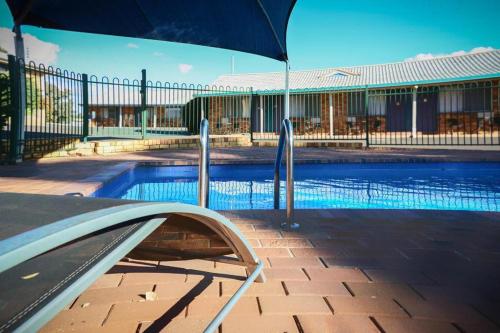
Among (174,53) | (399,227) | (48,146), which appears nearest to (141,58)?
(174,53)

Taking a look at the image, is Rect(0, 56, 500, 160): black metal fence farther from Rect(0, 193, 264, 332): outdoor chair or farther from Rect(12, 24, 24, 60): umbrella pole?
Rect(0, 193, 264, 332): outdoor chair

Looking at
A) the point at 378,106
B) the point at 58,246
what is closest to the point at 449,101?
the point at 378,106

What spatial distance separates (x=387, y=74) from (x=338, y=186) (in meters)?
17.4

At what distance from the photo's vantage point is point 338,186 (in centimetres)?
608

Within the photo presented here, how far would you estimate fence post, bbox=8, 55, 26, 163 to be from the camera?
6.29m

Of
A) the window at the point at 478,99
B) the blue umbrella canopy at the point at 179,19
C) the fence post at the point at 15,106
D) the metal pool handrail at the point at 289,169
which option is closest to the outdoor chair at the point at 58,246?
the metal pool handrail at the point at 289,169

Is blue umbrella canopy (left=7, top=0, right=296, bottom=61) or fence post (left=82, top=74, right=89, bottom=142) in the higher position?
blue umbrella canopy (left=7, top=0, right=296, bottom=61)

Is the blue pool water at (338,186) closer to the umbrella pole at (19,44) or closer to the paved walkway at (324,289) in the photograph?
the paved walkway at (324,289)

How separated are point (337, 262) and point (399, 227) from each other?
957mm

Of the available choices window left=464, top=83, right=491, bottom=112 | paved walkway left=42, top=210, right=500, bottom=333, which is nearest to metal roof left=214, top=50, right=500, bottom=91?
window left=464, top=83, right=491, bottom=112

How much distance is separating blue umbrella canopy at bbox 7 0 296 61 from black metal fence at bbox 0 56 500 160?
1.63 metres

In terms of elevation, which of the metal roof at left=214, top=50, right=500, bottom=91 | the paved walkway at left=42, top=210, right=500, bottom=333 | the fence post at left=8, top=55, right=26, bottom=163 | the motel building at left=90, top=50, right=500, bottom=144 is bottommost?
the paved walkway at left=42, top=210, right=500, bottom=333

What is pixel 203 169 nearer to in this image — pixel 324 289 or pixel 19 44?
pixel 324 289

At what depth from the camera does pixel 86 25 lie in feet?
18.0
